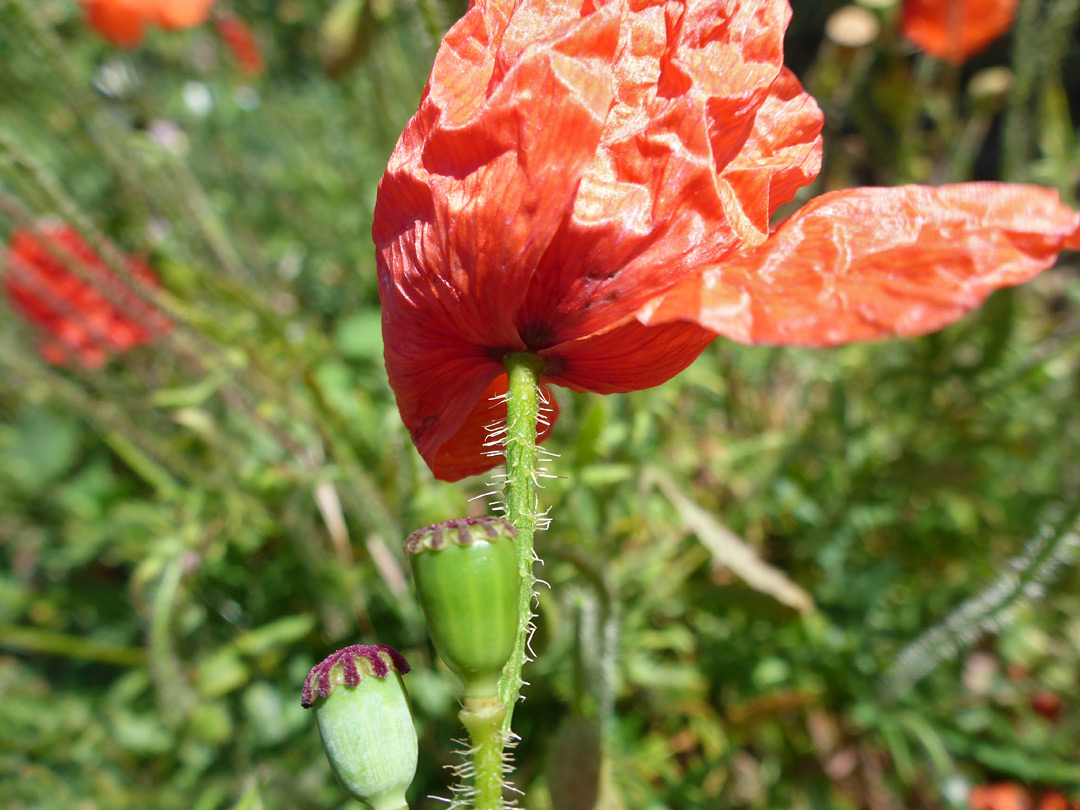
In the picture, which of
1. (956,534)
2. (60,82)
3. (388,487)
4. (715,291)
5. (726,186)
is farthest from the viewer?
(956,534)

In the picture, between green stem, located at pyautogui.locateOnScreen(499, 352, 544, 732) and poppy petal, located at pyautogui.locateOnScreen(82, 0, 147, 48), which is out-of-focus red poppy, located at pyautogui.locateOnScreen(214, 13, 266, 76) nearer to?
poppy petal, located at pyautogui.locateOnScreen(82, 0, 147, 48)

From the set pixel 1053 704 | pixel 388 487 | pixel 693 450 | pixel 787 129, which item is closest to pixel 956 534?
pixel 1053 704

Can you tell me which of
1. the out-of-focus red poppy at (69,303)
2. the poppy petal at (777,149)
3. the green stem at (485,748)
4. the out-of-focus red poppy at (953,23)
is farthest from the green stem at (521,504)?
the out-of-focus red poppy at (953,23)

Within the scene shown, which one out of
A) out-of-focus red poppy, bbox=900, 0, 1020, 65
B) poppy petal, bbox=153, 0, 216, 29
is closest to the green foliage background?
Answer: out-of-focus red poppy, bbox=900, 0, 1020, 65

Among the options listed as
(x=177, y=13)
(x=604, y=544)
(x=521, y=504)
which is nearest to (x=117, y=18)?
(x=177, y=13)

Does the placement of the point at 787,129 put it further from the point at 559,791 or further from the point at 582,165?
the point at 559,791

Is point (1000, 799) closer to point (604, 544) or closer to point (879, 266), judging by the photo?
point (604, 544)

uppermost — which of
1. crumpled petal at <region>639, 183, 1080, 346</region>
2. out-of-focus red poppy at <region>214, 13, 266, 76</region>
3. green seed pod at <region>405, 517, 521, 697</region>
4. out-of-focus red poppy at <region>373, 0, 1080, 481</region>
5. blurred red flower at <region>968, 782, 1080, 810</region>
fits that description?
out-of-focus red poppy at <region>214, 13, 266, 76</region>
